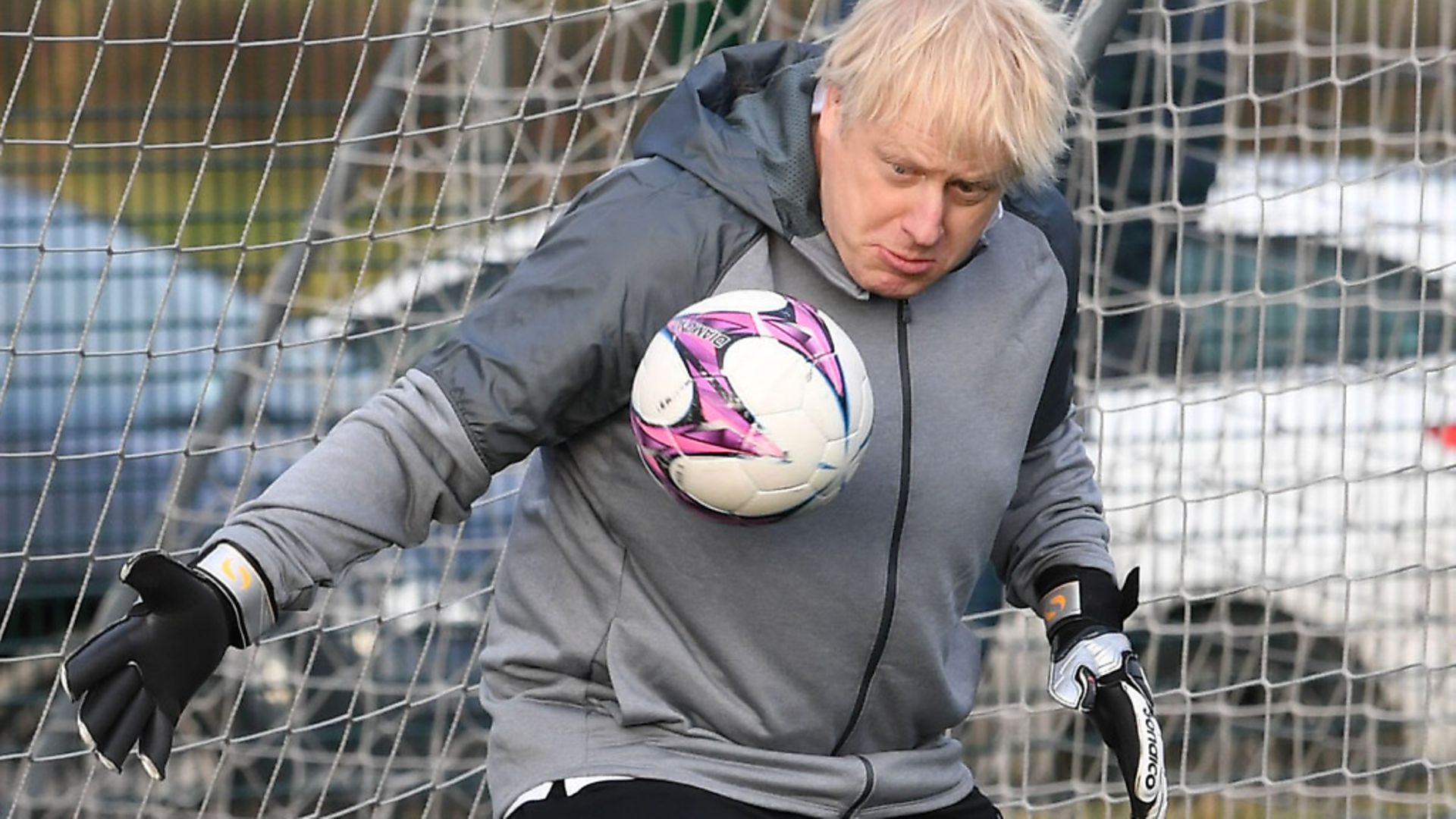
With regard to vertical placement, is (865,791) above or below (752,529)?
below

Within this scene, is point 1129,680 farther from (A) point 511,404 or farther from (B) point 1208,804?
(B) point 1208,804

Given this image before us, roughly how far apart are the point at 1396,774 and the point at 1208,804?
0.52 metres

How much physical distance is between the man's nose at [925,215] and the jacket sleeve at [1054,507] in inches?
19.0

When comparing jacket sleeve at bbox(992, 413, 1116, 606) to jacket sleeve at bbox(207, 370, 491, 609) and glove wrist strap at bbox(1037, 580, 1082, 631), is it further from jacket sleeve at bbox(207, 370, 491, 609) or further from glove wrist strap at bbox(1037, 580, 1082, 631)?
jacket sleeve at bbox(207, 370, 491, 609)

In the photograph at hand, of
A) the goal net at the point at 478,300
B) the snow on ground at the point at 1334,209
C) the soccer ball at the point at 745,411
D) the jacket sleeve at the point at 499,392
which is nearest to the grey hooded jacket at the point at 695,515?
the jacket sleeve at the point at 499,392

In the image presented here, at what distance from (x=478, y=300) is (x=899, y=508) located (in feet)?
8.09

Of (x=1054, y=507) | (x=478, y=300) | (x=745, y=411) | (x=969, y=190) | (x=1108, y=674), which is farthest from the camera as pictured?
(x=478, y=300)

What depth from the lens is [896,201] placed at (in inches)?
98.8

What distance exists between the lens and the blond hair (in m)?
2.46

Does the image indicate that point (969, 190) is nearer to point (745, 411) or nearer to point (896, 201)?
point (896, 201)

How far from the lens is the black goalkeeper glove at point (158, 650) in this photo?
7.49ft

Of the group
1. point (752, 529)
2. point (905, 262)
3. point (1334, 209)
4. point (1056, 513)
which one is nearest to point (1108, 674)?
point (1056, 513)

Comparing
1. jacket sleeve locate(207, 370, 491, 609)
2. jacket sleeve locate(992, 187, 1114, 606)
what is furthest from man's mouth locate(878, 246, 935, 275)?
jacket sleeve locate(207, 370, 491, 609)

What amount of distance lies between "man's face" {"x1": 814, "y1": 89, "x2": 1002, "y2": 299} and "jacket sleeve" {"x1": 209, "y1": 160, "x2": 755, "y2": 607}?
0.17 metres
